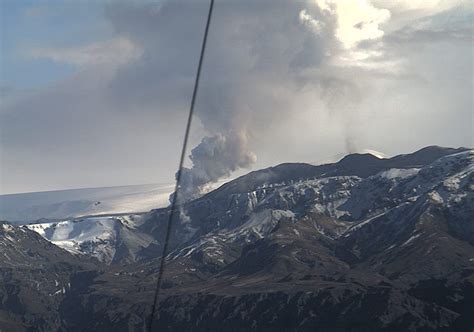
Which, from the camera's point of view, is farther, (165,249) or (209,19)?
(165,249)

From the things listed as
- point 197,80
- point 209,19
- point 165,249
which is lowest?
point 165,249

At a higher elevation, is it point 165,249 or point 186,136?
point 186,136

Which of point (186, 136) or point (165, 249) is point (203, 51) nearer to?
point (186, 136)

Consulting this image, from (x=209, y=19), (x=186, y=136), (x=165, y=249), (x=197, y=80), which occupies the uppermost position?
(x=209, y=19)

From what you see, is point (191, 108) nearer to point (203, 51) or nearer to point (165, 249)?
point (203, 51)

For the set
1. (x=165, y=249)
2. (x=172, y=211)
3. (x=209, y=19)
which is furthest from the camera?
(x=165, y=249)

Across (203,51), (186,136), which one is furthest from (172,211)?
(203,51)

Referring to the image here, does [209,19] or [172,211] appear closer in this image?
[209,19]

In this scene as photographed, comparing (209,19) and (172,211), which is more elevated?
(209,19)

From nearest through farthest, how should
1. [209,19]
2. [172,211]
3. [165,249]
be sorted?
[209,19] < [172,211] < [165,249]

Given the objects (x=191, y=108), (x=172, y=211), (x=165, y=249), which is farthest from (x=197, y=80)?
(x=165, y=249)
